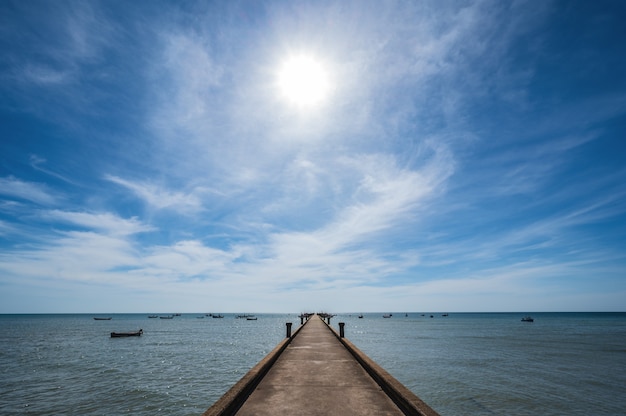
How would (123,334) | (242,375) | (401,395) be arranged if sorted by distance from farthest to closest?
(123,334)
(242,375)
(401,395)

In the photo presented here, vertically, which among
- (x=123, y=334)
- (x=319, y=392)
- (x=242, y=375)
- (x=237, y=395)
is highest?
(x=237, y=395)

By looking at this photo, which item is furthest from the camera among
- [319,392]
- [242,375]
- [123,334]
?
[123,334]

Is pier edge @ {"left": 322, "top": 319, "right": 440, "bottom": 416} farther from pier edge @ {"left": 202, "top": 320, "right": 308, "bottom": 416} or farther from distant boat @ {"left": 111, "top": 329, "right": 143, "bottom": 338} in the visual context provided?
distant boat @ {"left": 111, "top": 329, "right": 143, "bottom": 338}

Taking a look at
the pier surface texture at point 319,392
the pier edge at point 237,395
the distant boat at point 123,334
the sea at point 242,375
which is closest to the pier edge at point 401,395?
the pier surface texture at point 319,392

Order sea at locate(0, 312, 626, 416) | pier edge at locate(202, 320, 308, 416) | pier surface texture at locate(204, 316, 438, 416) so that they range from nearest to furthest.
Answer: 1. pier edge at locate(202, 320, 308, 416)
2. pier surface texture at locate(204, 316, 438, 416)
3. sea at locate(0, 312, 626, 416)

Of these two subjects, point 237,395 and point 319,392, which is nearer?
point 237,395

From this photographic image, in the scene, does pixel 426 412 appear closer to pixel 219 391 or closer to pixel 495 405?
pixel 495 405

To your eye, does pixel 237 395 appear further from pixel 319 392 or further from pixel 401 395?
pixel 401 395

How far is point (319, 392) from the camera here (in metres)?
6.70

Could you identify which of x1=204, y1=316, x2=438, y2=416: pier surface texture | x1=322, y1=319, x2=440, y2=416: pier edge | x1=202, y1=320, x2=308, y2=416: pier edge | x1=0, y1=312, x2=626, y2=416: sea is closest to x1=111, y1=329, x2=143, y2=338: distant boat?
x1=0, y1=312, x2=626, y2=416: sea

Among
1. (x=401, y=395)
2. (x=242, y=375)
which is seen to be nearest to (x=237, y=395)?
(x=401, y=395)

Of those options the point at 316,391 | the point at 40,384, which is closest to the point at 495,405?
the point at 316,391

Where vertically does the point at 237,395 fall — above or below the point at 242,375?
above

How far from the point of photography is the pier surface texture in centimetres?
557
